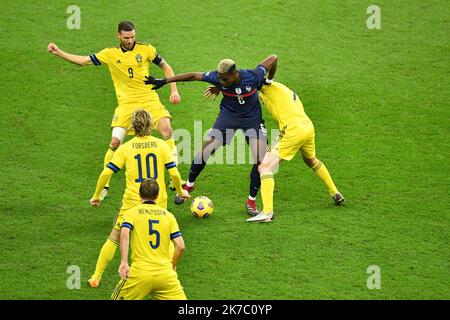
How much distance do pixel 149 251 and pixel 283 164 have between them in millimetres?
5457

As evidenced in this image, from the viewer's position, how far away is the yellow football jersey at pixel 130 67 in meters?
12.9

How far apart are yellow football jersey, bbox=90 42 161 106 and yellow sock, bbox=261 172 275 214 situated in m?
2.05

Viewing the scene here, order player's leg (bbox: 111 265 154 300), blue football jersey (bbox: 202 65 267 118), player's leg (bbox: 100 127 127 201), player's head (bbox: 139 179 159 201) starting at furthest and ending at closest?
1. player's leg (bbox: 100 127 127 201)
2. blue football jersey (bbox: 202 65 267 118)
3. player's head (bbox: 139 179 159 201)
4. player's leg (bbox: 111 265 154 300)

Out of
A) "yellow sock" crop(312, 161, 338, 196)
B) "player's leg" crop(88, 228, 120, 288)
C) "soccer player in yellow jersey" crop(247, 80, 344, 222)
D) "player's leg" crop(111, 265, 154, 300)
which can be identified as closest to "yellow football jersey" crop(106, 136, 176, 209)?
"player's leg" crop(88, 228, 120, 288)

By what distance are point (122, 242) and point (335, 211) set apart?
4315mm

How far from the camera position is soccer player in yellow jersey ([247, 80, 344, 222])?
40.4 feet

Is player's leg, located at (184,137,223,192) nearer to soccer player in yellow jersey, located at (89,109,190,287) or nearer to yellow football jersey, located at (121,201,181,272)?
soccer player in yellow jersey, located at (89,109,190,287)

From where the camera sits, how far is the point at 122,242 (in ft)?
30.1

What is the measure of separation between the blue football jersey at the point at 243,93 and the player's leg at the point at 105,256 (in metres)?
2.86

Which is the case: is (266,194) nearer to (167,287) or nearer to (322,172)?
(322,172)

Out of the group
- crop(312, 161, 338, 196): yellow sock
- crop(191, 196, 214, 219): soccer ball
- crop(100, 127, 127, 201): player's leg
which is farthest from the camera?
crop(312, 161, 338, 196): yellow sock

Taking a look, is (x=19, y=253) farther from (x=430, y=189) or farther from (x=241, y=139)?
(x=430, y=189)

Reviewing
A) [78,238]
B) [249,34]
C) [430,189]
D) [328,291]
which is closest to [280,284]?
[328,291]

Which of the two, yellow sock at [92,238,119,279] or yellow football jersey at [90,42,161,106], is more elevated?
yellow football jersey at [90,42,161,106]
